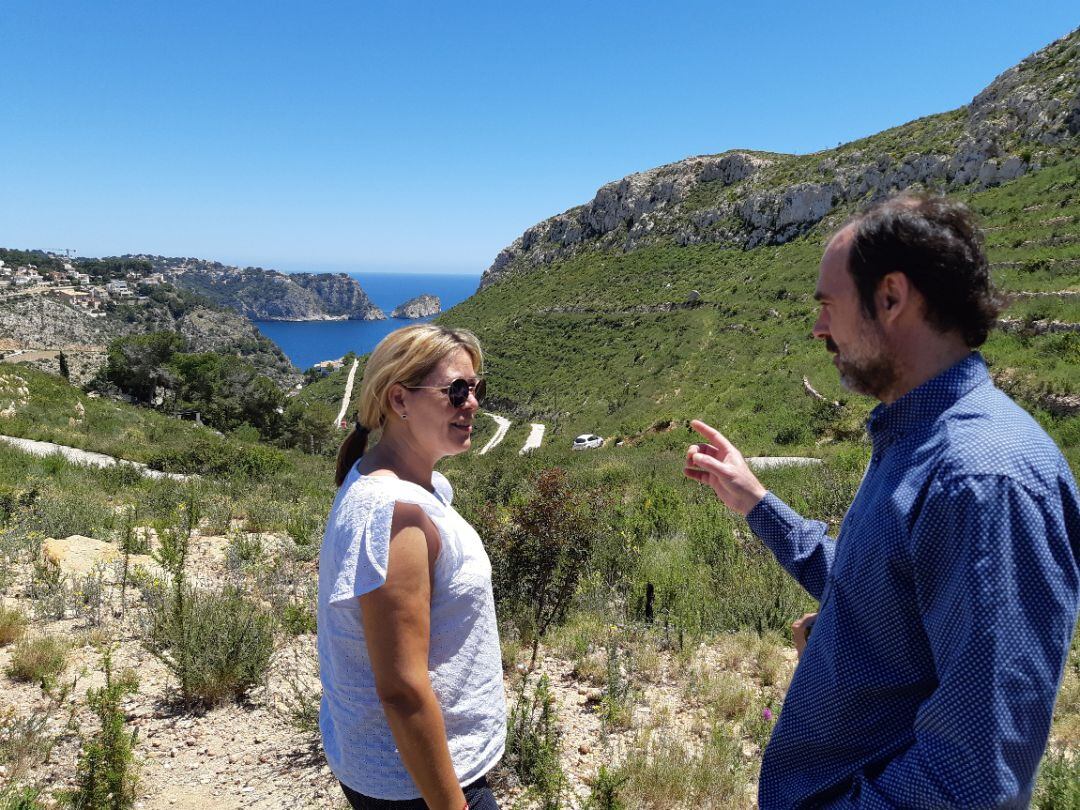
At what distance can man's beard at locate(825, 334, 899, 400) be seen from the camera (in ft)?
4.41

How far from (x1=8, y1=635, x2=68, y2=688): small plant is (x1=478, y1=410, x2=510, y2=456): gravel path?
106 feet

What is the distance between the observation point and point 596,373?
43.2m

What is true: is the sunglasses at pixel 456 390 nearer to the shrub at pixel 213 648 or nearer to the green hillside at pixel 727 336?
the green hillside at pixel 727 336

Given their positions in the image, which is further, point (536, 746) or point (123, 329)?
point (123, 329)

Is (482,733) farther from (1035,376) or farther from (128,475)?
(1035,376)

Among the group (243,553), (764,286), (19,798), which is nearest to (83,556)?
(243,553)

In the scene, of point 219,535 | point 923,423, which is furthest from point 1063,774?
point 219,535

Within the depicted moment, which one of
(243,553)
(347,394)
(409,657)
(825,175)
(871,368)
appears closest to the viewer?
(871,368)

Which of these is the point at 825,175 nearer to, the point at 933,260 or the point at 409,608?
the point at 933,260

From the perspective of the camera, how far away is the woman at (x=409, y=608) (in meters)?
1.50

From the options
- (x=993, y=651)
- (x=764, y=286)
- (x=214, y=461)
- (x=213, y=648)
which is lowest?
(x=214, y=461)

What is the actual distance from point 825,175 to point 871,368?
59263 mm

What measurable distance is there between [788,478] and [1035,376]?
8.82 m

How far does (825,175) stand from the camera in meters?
52.2
